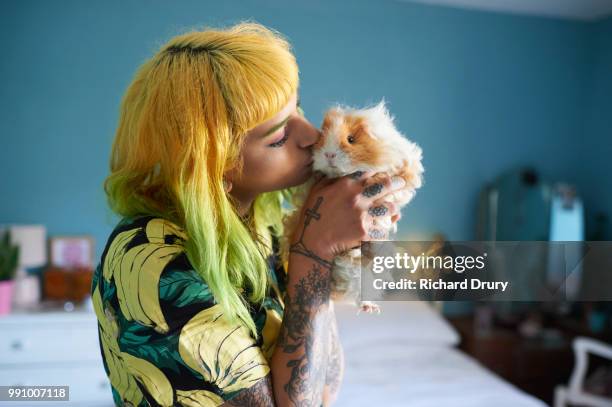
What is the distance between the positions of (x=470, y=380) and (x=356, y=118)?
1693 millimetres

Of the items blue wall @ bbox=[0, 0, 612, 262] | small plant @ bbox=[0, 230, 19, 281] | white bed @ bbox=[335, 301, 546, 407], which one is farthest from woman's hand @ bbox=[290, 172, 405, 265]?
small plant @ bbox=[0, 230, 19, 281]

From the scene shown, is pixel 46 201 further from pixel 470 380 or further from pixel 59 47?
pixel 470 380

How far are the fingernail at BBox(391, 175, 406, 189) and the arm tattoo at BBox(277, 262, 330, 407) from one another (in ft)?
0.57

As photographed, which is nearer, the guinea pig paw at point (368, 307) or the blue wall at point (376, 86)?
the guinea pig paw at point (368, 307)

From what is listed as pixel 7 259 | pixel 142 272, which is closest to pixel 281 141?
pixel 142 272

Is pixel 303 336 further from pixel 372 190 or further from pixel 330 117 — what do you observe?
pixel 330 117

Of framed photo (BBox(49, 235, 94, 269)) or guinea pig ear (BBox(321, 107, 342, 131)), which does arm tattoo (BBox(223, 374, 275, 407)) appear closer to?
guinea pig ear (BBox(321, 107, 342, 131))

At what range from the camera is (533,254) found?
87cm

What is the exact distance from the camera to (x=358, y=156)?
810 mm

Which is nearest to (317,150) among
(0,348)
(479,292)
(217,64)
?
(217,64)

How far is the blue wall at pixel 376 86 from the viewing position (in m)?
2.58

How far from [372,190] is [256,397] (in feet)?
1.13

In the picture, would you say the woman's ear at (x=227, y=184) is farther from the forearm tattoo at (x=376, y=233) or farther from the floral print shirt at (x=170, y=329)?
the forearm tattoo at (x=376, y=233)

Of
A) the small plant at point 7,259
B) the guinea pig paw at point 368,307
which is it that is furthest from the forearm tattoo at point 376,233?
the small plant at point 7,259
